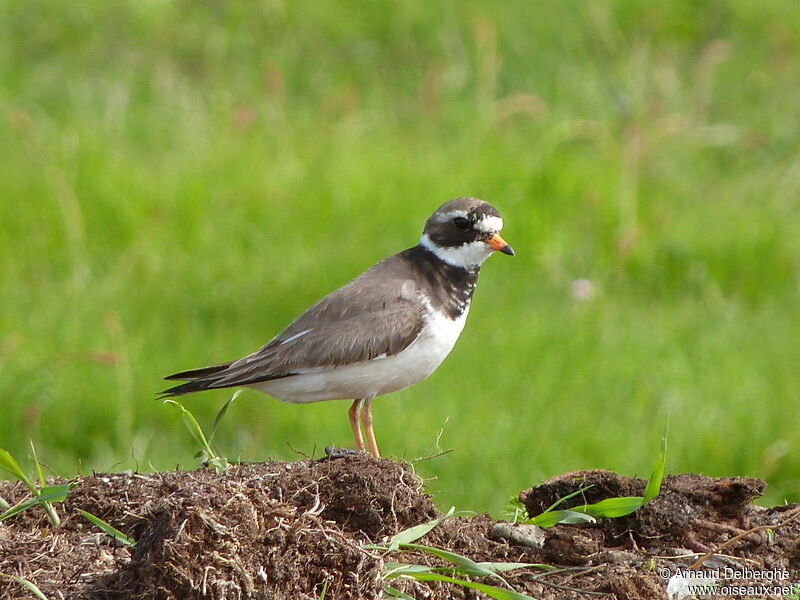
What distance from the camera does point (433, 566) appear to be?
4.85 m

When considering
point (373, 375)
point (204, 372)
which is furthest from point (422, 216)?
point (373, 375)

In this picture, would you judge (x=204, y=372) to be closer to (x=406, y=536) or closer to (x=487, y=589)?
(x=406, y=536)

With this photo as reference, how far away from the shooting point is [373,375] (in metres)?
6.73

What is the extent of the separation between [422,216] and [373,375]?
5842 mm

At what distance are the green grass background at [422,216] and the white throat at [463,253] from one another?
4.72ft

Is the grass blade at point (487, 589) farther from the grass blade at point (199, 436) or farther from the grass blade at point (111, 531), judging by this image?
the grass blade at point (199, 436)

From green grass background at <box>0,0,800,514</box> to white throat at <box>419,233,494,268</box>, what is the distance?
1.44 meters

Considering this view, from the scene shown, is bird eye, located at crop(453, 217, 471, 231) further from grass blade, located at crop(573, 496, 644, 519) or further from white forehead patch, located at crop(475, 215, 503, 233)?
grass blade, located at crop(573, 496, 644, 519)

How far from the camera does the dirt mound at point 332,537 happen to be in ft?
14.5

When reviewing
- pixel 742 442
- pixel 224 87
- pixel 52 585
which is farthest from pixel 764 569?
pixel 224 87

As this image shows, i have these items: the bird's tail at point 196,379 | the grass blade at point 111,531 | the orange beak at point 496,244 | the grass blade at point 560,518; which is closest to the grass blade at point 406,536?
the grass blade at point 560,518

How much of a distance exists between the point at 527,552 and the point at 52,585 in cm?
177

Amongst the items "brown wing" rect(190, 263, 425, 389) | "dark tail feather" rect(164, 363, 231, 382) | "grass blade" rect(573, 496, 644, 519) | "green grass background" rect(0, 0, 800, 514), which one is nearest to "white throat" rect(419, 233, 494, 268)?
"brown wing" rect(190, 263, 425, 389)

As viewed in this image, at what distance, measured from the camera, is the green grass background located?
33.5 ft
